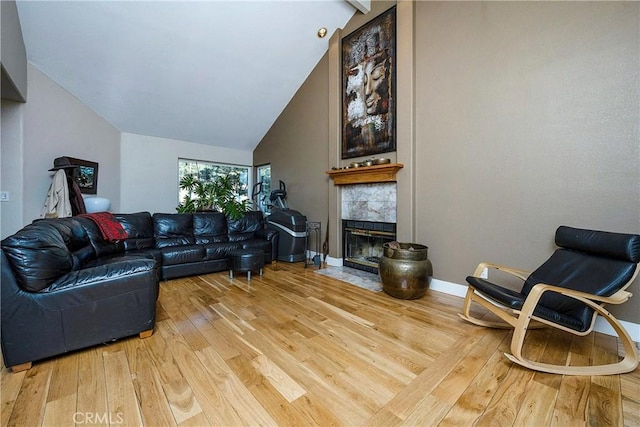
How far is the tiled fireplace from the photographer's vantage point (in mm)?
3711

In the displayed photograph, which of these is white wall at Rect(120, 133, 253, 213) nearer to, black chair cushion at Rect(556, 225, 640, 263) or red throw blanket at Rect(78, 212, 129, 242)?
red throw blanket at Rect(78, 212, 129, 242)

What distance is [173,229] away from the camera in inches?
163

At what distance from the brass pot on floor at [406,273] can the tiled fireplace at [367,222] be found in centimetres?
84

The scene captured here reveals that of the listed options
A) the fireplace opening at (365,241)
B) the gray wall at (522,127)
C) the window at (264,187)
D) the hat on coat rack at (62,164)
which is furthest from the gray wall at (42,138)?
the gray wall at (522,127)

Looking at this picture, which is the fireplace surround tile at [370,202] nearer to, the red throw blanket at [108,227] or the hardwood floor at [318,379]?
the hardwood floor at [318,379]

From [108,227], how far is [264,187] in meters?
3.55

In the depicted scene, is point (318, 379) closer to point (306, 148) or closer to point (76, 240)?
point (76, 240)

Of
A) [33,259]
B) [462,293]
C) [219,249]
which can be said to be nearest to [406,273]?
[462,293]

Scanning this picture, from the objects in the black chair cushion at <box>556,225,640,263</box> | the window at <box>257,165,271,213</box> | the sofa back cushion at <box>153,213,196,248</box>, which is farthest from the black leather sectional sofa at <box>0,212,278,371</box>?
the window at <box>257,165,271,213</box>

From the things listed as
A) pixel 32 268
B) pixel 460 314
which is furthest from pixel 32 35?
pixel 460 314

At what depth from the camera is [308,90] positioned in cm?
502

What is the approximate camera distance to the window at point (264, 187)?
626cm

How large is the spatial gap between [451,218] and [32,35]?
5.67 meters

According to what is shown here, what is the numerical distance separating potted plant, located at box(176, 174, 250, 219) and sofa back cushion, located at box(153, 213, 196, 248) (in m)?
0.71
